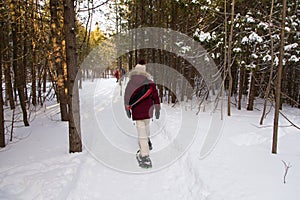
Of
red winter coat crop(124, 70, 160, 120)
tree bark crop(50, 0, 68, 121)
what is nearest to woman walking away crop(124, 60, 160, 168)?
red winter coat crop(124, 70, 160, 120)

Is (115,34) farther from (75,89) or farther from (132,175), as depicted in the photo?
(132,175)

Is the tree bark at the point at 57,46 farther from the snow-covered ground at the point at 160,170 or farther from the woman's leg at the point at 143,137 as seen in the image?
the woman's leg at the point at 143,137

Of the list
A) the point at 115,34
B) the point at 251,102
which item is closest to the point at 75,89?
the point at 251,102

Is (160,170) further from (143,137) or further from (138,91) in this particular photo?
(138,91)

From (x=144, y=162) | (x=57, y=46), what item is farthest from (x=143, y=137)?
(x=57, y=46)

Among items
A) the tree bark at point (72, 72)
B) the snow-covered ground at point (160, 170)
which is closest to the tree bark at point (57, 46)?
the snow-covered ground at point (160, 170)

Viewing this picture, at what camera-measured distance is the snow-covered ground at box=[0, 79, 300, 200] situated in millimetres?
3164

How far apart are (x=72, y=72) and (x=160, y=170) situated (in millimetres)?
2802

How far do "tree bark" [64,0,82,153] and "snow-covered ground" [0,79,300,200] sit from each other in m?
0.36

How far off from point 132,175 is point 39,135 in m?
4.14

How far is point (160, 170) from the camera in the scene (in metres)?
4.18

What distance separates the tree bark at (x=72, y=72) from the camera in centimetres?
472

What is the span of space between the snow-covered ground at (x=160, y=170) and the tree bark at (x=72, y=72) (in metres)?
0.36

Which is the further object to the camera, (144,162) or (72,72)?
(72,72)
